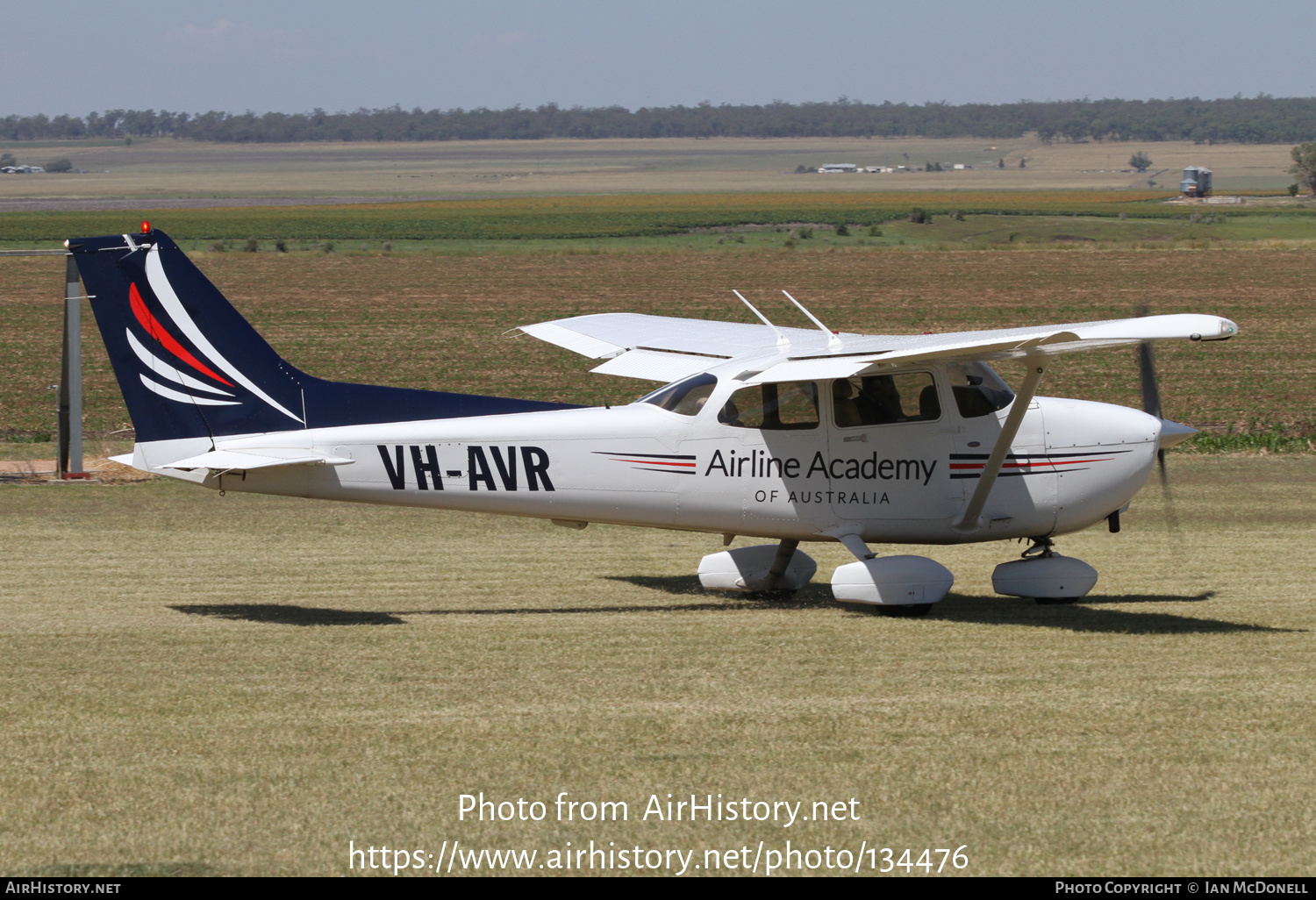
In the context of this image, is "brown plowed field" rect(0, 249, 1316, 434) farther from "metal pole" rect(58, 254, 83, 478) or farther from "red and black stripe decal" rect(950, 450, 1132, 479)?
"red and black stripe decal" rect(950, 450, 1132, 479)

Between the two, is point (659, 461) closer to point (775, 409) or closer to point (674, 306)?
point (775, 409)

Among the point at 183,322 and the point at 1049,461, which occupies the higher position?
the point at 183,322

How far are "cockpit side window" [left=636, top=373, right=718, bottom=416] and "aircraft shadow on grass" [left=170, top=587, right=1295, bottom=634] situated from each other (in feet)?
5.41

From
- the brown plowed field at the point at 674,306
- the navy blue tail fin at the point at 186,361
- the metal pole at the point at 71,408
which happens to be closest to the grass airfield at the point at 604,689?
the metal pole at the point at 71,408

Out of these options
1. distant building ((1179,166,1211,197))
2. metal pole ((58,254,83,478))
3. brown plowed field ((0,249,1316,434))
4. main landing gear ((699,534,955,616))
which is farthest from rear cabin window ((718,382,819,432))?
distant building ((1179,166,1211,197))

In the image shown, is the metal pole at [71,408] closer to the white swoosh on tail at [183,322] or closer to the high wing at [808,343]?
the high wing at [808,343]

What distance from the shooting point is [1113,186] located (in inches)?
6708

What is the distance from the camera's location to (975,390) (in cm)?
1088

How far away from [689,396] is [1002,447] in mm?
2473

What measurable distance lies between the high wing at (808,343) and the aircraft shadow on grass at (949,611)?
6.73ft

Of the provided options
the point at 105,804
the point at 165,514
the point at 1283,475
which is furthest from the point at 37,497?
the point at 1283,475

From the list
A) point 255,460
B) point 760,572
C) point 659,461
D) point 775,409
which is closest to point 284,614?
point 255,460
